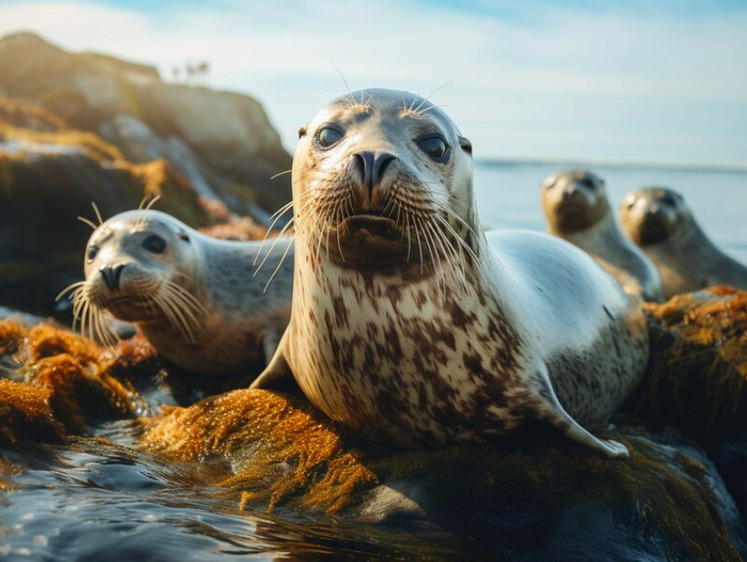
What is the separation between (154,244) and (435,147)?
2909 millimetres

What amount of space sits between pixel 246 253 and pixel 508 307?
305 cm

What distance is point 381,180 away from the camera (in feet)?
10.5

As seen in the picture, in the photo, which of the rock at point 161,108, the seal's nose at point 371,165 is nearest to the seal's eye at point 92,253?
the seal's nose at point 371,165

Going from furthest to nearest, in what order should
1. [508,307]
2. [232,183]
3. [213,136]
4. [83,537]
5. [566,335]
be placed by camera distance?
[213,136]
[232,183]
[566,335]
[508,307]
[83,537]

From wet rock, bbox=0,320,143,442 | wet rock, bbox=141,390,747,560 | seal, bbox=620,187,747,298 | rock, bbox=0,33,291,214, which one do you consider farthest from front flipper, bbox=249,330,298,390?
rock, bbox=0,33,291,214

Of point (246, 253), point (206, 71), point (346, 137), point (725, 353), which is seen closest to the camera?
point (346, 137)

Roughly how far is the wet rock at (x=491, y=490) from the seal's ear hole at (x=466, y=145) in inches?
48.1

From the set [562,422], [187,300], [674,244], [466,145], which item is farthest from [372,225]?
[674,244]

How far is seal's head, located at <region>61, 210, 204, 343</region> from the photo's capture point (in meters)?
5.56

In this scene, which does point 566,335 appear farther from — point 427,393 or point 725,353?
point 725,353

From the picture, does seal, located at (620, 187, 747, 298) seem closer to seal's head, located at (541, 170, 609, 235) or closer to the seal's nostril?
A: seal's head, located at (541, 170, 609, 235)

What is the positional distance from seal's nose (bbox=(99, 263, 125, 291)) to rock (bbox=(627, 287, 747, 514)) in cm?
305

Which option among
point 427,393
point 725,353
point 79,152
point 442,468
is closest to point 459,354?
point 427,393

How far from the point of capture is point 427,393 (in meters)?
3.66
